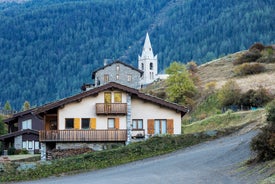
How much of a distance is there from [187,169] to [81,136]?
20.3 meters

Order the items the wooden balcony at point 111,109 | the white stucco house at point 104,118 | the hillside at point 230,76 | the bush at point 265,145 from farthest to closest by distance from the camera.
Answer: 1. the hillside at point 230,76
2. the wooden balcony at point 111,109
3. the white stucco house at point 104,118
4. the bush at point 265,145

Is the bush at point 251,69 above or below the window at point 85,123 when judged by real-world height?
above

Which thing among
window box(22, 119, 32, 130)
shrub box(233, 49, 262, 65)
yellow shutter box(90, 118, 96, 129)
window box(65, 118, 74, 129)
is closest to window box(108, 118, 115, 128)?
yellow shutter box(90, 118, 96, 129)

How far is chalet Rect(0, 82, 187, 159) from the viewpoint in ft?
175

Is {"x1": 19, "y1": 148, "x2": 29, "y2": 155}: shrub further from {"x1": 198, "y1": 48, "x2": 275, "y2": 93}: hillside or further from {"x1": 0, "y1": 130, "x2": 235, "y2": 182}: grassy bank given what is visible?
{"x1": 198, "y1": 48, "x2": 275, "y2": 93}: hillside

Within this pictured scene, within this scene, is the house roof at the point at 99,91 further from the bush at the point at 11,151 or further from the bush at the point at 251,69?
the bush at the point at 251,69

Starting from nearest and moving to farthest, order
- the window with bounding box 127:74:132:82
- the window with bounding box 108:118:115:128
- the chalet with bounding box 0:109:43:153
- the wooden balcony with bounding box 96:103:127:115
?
the wooden balcony with bounding box 96:103:127:115 < the window with bounding box 108:118:115:128 < the chalet with bounding box 0:109:43:153 < the window with bounding box 127:74:132:82

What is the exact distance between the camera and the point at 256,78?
9988cm

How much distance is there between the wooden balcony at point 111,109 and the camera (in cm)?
5462

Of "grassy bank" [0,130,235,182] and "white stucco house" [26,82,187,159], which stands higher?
"white stucco house" [26,82,187,159]

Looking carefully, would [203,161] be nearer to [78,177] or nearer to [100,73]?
[78,177]

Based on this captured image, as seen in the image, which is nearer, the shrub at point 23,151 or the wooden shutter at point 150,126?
the wooden shutter at point 150,126

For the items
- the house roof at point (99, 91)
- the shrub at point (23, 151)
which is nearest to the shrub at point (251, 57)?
the shrub at point (23, 151)

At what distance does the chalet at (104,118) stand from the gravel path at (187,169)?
1126 centimetres
